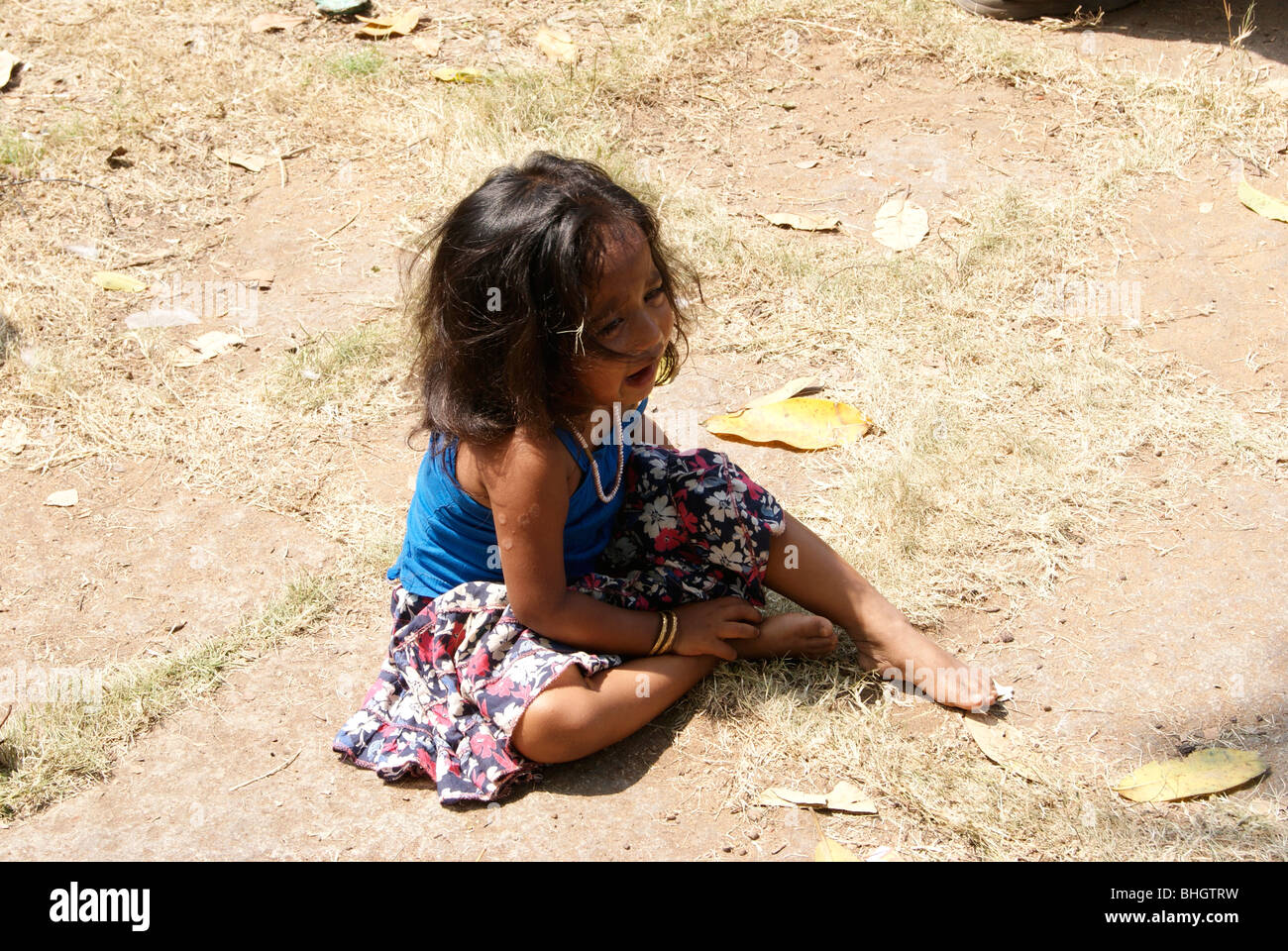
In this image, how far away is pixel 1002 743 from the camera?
95.1 inches

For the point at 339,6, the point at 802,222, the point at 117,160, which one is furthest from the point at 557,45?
the point at 117,160

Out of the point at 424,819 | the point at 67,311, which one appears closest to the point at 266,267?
the point at 67,311

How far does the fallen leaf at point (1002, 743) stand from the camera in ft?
7.70

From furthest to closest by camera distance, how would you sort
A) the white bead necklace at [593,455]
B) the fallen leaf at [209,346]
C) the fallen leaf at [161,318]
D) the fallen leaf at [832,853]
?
the fallen leaf at [161,318] → the fallen leaf at [209,346] → the white bead necklace at [593,455] → the fallen leaf at [832,853]

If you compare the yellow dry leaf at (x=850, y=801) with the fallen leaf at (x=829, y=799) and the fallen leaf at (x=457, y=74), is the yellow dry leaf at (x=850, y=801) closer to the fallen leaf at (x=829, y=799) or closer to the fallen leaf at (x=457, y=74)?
the fallen leaf at (x=829, y=799)

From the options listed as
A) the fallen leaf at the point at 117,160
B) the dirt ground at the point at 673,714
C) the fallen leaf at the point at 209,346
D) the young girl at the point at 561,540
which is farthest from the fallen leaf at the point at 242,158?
the young girl at the point at 561,540

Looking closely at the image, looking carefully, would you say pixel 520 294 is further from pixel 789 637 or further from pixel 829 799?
pixel 829 799

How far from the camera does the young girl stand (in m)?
2.27

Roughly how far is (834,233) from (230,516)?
2.17m

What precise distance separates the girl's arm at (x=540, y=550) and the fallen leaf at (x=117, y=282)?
2364 mm

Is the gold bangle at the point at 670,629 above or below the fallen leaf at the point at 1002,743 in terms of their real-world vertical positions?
above

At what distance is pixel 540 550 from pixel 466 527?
0.23 metres

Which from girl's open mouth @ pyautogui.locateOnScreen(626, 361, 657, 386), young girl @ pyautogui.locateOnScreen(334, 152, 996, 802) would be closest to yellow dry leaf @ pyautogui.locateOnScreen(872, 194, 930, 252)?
young girl @ pyautogui.locateOnScreen(334, 152, 996, 802)

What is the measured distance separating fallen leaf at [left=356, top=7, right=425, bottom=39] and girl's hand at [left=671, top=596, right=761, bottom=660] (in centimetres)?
370
